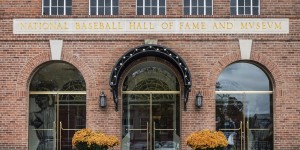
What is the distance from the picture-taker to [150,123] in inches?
762

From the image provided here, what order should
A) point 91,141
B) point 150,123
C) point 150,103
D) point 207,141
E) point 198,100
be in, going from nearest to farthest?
A: point 207,141 → point 91,141 → point 198,100 → point 150,123 → point 150,103

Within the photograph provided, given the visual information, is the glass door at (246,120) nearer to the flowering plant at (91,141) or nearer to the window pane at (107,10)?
the flowering plant at (91,141)

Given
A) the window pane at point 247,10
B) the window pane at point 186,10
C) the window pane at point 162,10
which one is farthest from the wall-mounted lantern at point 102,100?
the window pane at point 247,10

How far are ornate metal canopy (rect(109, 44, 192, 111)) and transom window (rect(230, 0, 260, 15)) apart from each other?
Answer: 281cm

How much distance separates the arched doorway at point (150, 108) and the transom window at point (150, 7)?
1753 millimetres

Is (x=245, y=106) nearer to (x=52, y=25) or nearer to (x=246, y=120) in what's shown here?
(x=246, y=120)

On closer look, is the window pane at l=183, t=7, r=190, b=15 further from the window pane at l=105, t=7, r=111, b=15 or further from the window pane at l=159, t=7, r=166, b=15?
the window pane at l=105, t=7, r=111, b=15

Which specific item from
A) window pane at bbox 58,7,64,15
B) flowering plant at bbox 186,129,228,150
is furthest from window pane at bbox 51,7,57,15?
flowering plant at bbox 186,129,228,150

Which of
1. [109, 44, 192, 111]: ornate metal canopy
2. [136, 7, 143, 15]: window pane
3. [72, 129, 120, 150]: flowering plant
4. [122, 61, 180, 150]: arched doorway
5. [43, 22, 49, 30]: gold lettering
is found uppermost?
[136, 7, 143, 15]: window pane

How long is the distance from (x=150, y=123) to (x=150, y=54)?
2414 mm

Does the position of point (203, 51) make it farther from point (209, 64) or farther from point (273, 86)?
point (273, 86)

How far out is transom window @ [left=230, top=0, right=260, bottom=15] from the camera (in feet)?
64.1

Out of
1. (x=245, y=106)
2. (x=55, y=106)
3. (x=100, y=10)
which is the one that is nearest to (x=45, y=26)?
(x=100, y=10)

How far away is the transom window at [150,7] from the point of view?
19547 millimetres
